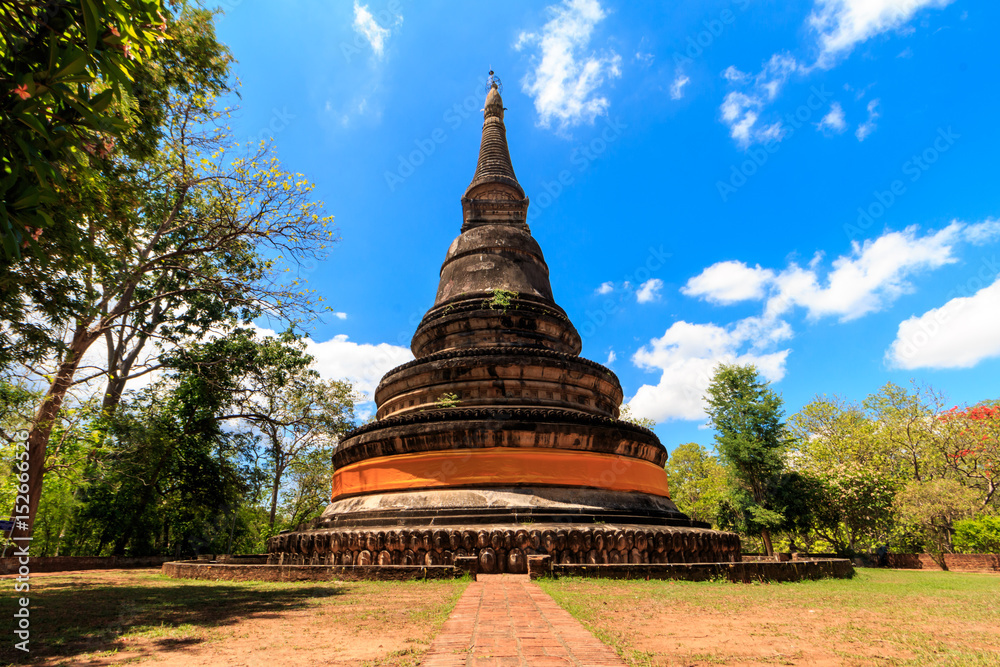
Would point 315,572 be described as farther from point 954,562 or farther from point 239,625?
point 954,562

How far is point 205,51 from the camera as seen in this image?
31.0ft

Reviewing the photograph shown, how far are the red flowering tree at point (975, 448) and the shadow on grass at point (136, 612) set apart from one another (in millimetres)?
32466

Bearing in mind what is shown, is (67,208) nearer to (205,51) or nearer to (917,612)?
(205,51)

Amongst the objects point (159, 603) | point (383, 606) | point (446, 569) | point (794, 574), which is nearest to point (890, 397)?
point (794, 574)

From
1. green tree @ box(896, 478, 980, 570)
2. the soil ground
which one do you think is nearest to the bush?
green tree @ box(896, 478, 980, 570)

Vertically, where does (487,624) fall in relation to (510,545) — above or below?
below

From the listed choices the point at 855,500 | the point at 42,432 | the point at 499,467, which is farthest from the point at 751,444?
the point at 42,432

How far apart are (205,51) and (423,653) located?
429 inches

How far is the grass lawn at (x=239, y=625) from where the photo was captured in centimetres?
404

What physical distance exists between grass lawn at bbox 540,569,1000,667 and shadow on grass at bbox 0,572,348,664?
3843 mm

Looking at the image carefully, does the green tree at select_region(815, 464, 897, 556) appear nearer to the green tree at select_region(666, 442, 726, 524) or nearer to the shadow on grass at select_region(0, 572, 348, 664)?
the green tree at select_region(666, 442, 726, 524)

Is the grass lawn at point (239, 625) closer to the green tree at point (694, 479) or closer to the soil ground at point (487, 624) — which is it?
the soil ground at point (487, 624)

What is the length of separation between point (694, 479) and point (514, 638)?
51047mm

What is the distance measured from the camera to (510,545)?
977 cm
